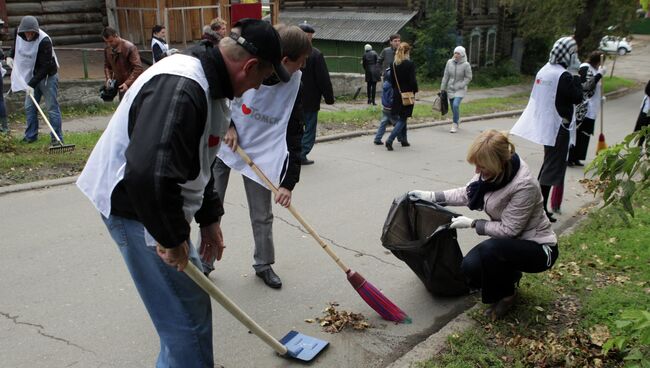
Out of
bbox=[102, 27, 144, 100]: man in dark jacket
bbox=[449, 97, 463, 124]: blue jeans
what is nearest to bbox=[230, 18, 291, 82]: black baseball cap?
bbox=[102, 27, 144, 100]: man in dark jacket

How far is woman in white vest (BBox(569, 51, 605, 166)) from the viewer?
337 inches

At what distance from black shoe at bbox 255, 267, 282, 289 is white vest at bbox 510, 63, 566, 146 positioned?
9.85 feet

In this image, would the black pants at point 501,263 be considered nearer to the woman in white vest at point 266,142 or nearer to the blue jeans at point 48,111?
the woman in white vest at point 266,142

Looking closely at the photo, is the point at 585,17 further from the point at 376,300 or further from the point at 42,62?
the point at 376,300

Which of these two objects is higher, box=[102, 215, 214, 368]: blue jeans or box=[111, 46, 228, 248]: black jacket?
box=[111, 46, 228, 248]: black jacket

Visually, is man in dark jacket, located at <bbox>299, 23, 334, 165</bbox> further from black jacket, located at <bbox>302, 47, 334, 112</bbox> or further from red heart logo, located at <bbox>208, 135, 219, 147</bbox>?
red heart logo, located at <bbox>208, 135, 219, 147</bbox>

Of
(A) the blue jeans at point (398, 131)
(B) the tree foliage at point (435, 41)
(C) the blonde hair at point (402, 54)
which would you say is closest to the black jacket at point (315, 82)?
(A) the blue jeans at point (398, 131)

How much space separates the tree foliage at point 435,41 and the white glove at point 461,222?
62.3ft

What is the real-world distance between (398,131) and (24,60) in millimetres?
5919

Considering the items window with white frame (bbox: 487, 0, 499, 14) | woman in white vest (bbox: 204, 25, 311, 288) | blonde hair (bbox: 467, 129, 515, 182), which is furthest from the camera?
window with white frame (bbox: 487, 0, 499, 14)

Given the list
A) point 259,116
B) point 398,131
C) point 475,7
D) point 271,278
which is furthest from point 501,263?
point 475,7

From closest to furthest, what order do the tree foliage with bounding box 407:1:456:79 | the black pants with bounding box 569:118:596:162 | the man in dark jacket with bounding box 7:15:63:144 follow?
1. the man in dark jacket with bounding box 7:15:63:144
2. the black pants with bounding box 569:118:596:162
3. the tree foliage with bounding box 407:1:456:79

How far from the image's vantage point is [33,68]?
8578 mm

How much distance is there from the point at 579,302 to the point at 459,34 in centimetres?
2152
